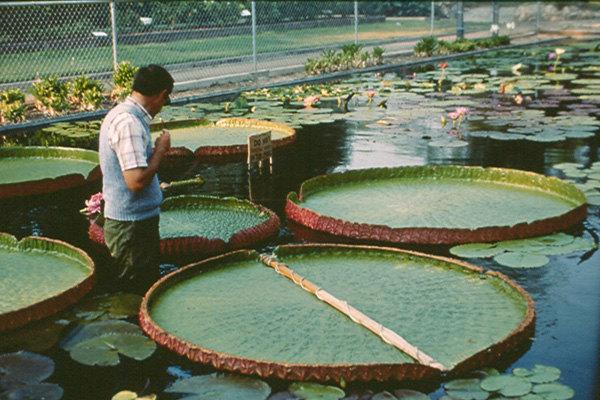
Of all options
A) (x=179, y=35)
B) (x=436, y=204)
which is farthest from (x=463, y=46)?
(x=436, y=204)

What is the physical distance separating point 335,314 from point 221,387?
689 millimetres

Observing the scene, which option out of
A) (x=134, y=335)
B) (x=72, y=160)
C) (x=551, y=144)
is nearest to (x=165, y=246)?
(x=134, y=335)

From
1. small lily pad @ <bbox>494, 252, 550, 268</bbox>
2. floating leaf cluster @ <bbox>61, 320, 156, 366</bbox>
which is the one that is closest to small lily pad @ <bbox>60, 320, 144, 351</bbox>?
floating leaf cluster @ <bbox>61, 320, 156, 366</bbox>

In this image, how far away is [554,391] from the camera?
2.71 metres

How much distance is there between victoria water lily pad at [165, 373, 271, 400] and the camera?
275 centimetres

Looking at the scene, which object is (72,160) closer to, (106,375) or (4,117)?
(4,117)

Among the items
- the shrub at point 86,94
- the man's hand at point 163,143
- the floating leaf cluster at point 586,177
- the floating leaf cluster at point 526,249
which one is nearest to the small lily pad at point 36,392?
the man's hand at point 163,143

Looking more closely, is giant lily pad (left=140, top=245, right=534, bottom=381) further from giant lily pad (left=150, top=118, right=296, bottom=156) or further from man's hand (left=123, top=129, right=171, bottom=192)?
→ giant lily pad (left=150, top=118, right=296, bottom=156)

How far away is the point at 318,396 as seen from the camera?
2.70 m

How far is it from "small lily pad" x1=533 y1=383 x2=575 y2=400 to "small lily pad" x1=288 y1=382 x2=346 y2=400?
0.78 meters

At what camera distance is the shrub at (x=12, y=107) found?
29.3 ft

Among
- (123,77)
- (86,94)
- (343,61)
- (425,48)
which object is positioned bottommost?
(86,94)

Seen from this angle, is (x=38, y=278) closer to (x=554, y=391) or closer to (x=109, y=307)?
(x=109, y=307)

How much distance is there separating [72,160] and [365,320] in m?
4.44
